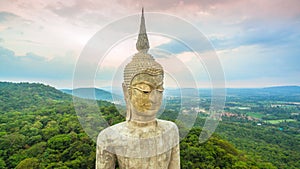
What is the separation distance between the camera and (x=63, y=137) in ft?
38.5

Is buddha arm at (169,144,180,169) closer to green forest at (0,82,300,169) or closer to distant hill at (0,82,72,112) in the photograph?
green forest at (0,82,300,169)

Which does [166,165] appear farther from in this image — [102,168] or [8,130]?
[8,130]

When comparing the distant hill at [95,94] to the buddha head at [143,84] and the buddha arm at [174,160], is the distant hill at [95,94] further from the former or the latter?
the buddha arm at [174,160]

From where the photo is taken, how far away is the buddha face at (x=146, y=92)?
11.6 feet

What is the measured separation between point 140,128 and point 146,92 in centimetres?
86

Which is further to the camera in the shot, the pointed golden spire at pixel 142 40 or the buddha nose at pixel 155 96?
the pointed golden spire at pixel 142 40

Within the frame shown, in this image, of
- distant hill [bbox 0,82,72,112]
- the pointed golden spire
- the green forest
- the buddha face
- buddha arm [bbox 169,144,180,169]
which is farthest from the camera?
distant hill [bbox 0,82,72,112]

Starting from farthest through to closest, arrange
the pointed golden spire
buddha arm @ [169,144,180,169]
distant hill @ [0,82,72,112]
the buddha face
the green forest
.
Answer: distant hill @ [0,82,72,112] → the green forest → buddha arm @ [169,144,180,169] → the pointed golden spire → the buddha face

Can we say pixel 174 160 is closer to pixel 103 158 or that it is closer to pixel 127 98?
pixel 103 158

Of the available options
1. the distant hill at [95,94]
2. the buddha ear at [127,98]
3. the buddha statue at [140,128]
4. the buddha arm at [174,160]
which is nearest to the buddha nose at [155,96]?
the buddha statue at [140,128]

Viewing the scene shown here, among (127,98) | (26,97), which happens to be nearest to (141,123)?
(127,98)

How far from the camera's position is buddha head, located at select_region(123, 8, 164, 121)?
3568 mm

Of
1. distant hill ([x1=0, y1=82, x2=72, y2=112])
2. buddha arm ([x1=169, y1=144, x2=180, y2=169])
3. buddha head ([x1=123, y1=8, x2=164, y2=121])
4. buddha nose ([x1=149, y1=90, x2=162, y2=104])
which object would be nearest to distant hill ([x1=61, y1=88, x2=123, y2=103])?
buddha head ([x1=123, y1=8, x2=164, y2=121])

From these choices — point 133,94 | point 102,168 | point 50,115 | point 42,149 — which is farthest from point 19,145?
point 133,94
